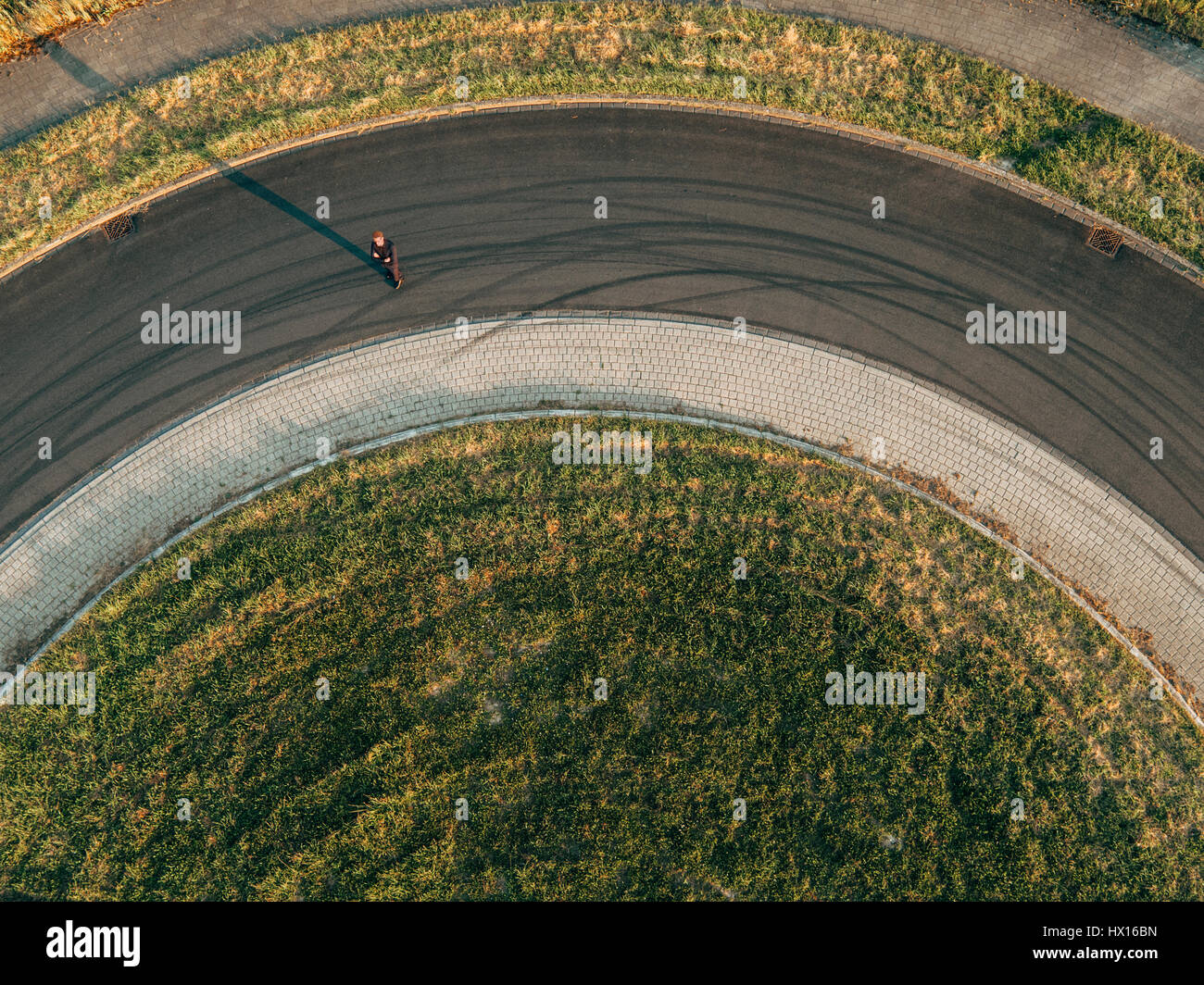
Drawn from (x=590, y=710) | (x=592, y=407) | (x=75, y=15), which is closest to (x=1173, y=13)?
(x=592, y=407)

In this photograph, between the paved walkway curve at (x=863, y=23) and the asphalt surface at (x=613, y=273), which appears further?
the paved walkway curve at (x=863, y=23)

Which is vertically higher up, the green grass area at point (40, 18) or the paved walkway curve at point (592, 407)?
the green grass area at point (40, 18)

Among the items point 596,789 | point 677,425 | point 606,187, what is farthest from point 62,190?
point 596,789

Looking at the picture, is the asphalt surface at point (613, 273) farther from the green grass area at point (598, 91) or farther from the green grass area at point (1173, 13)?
the green grass area at point (1173, 13)

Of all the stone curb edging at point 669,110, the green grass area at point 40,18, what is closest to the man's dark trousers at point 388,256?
the stone curb edging at point 669,110

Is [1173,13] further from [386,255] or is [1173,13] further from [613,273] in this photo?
[386,255]

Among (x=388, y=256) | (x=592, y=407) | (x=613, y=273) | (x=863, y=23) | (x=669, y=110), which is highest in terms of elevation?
(x=863, y=23)
